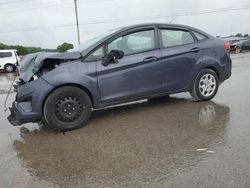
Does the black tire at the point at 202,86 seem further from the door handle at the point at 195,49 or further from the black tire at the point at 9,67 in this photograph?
the black tire at the point at 9,67

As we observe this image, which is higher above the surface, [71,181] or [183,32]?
[183,32]

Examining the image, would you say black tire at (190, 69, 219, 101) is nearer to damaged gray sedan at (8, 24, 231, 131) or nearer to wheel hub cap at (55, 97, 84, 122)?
damaged gray sedan at (8, 24, 231, 131)

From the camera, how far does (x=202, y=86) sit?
725cm

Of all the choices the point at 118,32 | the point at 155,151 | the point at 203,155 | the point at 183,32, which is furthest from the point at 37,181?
the point at 183,32

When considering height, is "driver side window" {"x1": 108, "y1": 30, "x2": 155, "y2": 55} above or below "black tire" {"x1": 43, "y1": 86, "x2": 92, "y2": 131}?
above

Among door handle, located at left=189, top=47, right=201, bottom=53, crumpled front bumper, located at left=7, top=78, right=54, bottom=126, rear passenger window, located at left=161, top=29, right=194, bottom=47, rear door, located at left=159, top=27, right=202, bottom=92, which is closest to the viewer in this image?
crumpled front bumper, located at left=7, top=78, right=54, bottom=126

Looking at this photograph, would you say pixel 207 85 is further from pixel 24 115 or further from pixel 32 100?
pixel 24 115

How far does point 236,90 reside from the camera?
855 cm

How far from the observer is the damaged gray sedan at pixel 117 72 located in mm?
5723

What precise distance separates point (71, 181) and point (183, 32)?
440 cm

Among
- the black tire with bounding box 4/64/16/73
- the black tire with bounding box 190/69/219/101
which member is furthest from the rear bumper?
the black tire with bounding box 4/64/16/73

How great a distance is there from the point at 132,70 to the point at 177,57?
1.05 metres

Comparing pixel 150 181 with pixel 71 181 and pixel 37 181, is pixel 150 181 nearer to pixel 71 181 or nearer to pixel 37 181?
pixel 71 181

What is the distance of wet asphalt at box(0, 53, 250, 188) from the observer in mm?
3723
